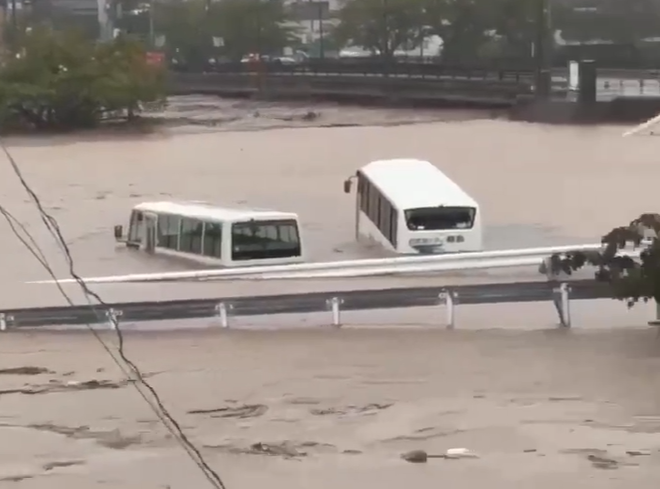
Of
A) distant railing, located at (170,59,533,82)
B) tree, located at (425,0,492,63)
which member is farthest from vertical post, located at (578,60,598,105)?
tree, located at (425,0,492,63)

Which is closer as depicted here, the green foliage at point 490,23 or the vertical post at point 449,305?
the vertical post at point 449,305

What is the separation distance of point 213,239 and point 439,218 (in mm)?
1972

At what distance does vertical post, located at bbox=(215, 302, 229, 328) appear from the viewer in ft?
25.9

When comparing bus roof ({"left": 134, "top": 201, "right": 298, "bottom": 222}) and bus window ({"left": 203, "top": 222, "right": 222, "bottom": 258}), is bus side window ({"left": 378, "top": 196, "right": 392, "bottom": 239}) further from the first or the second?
bus window ({"left": 203, "top": 222, "right": 222, "bottom": 258})

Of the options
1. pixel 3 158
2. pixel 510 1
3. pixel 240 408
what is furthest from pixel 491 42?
pixel 240 408

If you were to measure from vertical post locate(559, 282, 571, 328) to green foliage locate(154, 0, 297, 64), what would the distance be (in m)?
32.3

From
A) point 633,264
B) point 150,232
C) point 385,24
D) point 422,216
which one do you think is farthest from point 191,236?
point 385,24

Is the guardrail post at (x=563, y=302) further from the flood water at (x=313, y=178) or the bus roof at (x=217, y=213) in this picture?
the bus roof at (x=217, y=213)

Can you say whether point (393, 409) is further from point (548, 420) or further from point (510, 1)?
point (510, 1)

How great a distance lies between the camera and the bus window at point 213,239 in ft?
35.7

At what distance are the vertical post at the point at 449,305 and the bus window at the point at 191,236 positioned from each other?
11.4 ft

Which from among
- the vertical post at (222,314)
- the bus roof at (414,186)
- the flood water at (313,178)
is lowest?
the flood water at (313,178)

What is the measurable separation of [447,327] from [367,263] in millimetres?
2630

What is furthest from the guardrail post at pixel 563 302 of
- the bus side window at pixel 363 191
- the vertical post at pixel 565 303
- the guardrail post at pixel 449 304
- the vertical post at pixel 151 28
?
the vertical post at pixel 151 28
